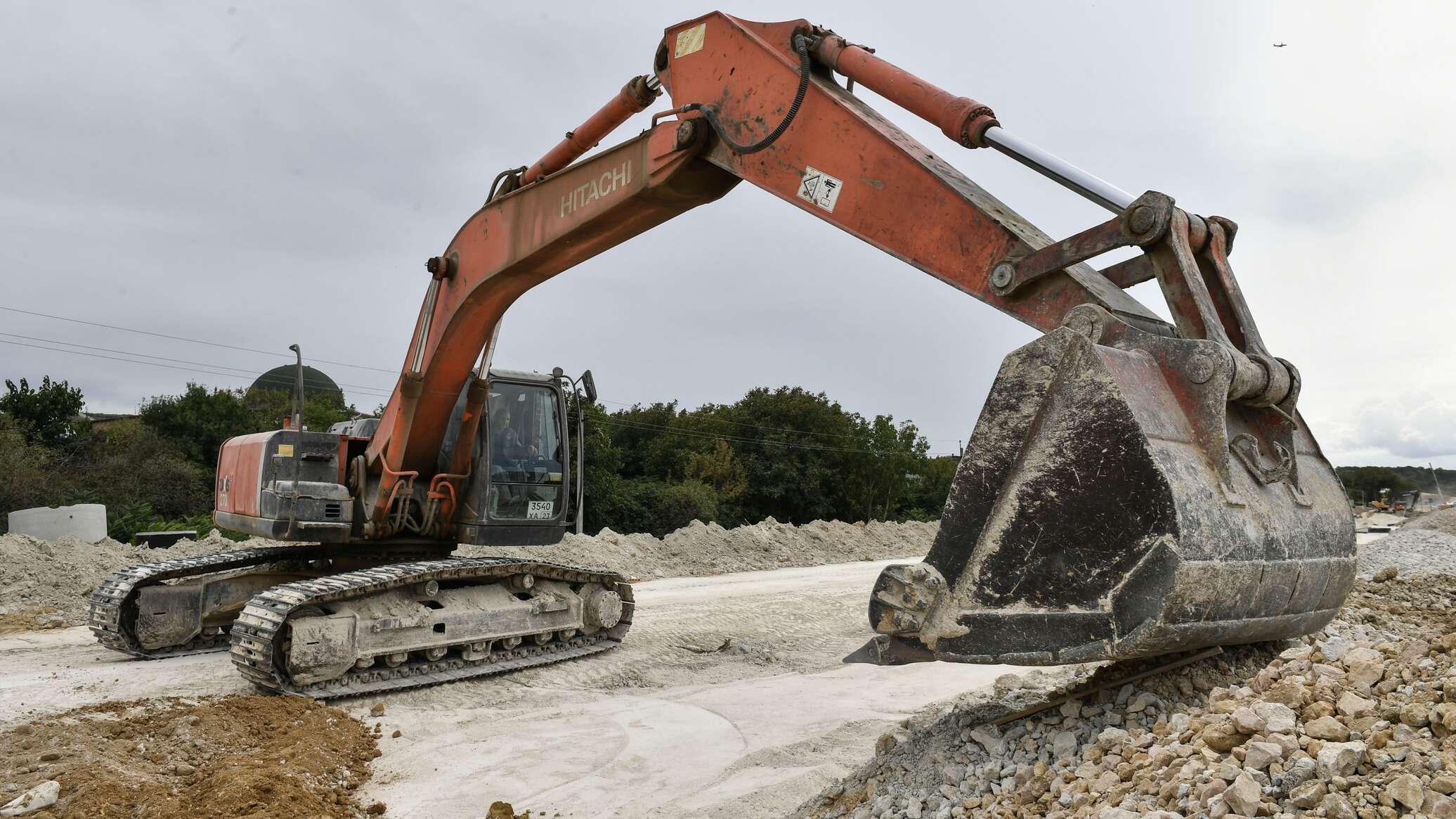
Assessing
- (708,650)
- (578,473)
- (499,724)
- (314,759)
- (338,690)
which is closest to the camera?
(314,759)

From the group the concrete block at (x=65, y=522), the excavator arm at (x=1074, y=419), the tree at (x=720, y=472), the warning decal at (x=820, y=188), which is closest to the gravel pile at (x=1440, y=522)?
the excavator arm at (x=1074, y=419)

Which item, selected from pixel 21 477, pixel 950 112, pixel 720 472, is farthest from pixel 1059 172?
pixel 720 472

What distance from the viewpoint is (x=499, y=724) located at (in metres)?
6.32

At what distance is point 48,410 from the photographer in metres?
28.7

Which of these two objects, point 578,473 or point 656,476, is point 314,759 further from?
point 656,476

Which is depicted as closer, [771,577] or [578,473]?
[578,473]

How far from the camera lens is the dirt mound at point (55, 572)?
11062 mm

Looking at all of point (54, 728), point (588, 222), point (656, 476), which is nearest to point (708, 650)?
point (588, 222)

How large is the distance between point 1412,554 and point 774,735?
10.9m

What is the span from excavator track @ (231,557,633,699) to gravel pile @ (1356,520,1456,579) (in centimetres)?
828

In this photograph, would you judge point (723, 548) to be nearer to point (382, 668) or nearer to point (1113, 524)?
point (382, 668)

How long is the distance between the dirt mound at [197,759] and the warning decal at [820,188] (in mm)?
3599

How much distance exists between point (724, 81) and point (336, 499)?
4607mm

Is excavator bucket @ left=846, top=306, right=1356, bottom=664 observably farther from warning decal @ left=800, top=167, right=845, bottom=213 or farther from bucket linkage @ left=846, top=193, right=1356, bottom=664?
warning decal @ left=800, top=167, right=845, bottom=213
